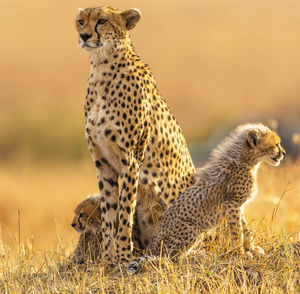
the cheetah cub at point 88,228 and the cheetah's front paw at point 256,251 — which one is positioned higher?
the cheetah cub at point 88,228

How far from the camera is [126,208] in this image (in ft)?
14.7

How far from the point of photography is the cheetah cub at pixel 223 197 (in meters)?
4.30

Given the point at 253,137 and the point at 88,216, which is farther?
the point at 88,216

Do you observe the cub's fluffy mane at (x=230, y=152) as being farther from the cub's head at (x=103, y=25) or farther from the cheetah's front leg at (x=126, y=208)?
the cub's head at (x=103, y=25)

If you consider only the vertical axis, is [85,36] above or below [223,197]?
above

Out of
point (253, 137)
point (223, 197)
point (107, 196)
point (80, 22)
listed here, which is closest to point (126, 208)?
point (107, 196)

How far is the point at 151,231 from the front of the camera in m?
4.68

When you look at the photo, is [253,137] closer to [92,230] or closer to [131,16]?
[131,16]

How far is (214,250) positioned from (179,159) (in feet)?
2.44

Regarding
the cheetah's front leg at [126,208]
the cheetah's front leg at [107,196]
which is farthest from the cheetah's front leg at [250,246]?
the cheetah's front leg at [107,196]

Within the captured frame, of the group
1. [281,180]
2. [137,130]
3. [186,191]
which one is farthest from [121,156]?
[281,180]

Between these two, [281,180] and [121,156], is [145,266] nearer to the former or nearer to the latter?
[121,156]

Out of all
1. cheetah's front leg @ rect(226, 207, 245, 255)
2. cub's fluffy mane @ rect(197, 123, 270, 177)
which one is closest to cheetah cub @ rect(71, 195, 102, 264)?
cub's fluffy mane @ rect(197, 123, 270, 177)

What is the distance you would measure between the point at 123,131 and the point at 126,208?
485 mm
